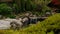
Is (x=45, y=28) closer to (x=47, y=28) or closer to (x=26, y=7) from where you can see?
(x=47, y=28)

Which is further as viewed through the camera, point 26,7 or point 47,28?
point 26,7

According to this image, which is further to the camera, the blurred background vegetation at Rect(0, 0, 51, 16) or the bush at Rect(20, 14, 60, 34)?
the blurred background vegetation at Rect(0, 0, 51, 16)

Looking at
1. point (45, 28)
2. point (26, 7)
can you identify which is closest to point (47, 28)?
point (45, 28)

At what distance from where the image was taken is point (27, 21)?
51.1 ft

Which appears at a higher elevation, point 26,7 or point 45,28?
point 45,28

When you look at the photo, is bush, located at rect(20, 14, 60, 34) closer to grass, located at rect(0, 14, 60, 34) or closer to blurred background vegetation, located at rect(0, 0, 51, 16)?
grass, located at rect(0, 14, 60, 34)

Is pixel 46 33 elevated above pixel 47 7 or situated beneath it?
elevated above

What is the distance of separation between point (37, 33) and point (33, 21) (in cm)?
1101

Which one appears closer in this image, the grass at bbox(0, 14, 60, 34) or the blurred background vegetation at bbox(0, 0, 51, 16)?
the grass at bbox(0, 14, 60, 34)

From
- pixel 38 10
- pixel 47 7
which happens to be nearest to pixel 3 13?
pixel 38 10

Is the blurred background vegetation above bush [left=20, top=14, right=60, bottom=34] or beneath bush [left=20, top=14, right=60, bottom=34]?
beneath

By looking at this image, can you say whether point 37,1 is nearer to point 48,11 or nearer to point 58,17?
point 48,11

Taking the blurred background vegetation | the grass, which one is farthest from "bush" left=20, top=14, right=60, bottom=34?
the blurred background vegetation

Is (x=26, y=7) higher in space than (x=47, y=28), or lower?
lower
